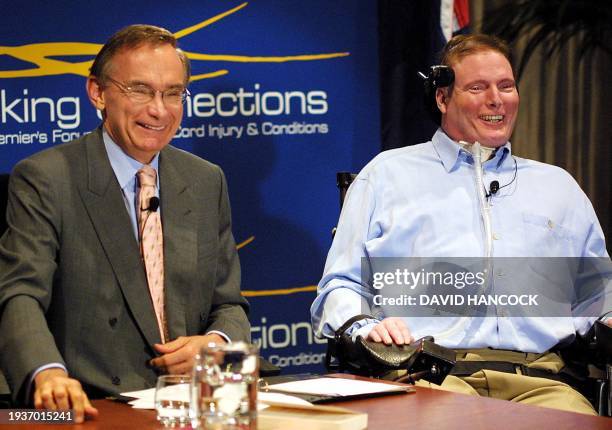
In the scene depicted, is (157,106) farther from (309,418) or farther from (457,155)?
(309,418)

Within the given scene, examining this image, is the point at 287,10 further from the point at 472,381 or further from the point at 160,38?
the point at 472,381

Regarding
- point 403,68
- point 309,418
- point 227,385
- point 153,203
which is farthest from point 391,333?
point 403,68

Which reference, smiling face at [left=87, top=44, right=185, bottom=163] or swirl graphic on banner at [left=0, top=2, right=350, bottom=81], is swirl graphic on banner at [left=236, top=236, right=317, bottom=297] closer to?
swirl graphic on banner at [left=0, top=2, right=350, bottom=81]

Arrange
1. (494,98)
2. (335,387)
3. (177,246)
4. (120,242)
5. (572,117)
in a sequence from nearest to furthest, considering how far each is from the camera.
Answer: (335,387)
(120,242)
(177,246)
(494,98)
(572,117)

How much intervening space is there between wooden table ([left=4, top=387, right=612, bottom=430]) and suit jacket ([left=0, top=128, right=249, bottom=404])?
526mm

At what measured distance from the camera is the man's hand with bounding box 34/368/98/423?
76.2 inches

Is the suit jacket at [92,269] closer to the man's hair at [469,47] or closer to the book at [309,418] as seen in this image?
the book at [309,418]

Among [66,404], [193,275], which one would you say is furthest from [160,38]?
[66,404]

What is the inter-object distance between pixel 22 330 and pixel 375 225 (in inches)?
51.8

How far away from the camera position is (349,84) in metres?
4.48

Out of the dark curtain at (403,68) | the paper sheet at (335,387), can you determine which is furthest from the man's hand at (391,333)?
the dark curtain at (403,68)

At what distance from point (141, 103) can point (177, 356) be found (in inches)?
30.7

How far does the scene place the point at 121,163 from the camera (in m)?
2.83

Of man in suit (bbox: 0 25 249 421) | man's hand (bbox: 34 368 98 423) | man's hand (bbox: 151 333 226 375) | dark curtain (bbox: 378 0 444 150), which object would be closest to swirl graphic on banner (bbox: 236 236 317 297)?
dark curtain (bbox: 378 0 444 150)
